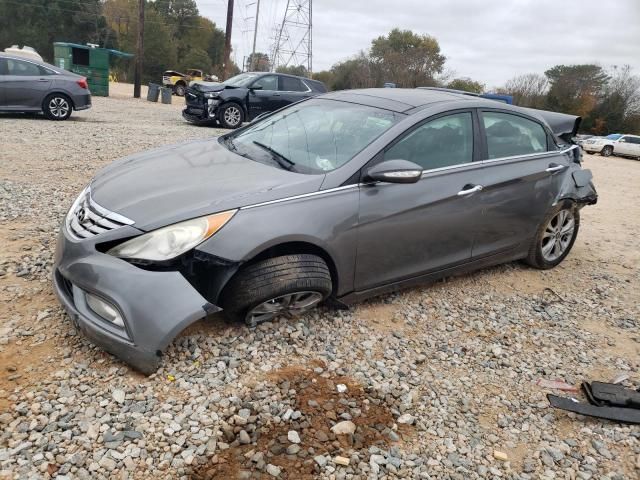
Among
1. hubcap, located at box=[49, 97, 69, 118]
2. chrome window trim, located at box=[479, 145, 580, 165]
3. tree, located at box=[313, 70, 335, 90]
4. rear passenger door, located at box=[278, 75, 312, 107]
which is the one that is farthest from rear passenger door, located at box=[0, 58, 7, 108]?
tree, located at box=[313, 70, 335, 90]

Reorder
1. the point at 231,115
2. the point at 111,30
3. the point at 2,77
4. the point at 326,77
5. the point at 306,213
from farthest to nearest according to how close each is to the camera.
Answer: the point at 111,30, the point at 326,77, the point at 231,115, the point at 2,77, the point at 306,213

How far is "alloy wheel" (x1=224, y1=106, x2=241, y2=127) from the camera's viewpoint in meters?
13.0

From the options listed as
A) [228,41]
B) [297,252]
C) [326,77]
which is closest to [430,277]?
[297,252]

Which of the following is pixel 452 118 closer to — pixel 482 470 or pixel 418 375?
pixel 418 375

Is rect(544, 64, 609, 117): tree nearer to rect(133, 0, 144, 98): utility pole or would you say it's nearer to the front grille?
rect(133, 0, 144, 98): utility pole

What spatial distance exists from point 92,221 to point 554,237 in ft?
13.0

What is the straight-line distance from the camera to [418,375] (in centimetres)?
289

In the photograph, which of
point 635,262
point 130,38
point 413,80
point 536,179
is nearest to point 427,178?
point 536,179

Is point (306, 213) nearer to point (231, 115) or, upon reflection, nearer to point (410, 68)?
point (231, 115)

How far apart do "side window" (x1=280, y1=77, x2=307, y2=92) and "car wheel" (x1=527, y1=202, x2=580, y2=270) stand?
10028mm

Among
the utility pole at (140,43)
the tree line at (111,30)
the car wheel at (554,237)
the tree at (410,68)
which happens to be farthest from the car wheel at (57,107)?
the tree line at (111,30)

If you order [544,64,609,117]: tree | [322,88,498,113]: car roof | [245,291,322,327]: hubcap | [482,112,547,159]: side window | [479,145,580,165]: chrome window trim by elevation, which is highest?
[544,64,609,117]: tree

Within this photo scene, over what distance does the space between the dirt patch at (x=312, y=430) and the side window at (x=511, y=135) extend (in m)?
2.28

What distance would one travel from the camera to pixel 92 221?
9.01 ft
